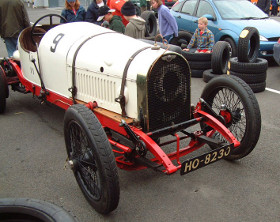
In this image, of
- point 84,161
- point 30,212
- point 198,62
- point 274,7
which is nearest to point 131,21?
point 198,62

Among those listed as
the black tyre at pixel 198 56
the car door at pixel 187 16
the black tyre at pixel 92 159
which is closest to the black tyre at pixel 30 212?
the black tyre at pixel 92 159

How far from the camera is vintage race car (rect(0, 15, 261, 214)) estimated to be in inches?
117

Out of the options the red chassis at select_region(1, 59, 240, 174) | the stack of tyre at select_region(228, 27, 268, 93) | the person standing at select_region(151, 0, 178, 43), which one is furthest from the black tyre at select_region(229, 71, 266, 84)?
the red chassis at select_region(1, 59, 240, 174)

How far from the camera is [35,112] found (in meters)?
5.81

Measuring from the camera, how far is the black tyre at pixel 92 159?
9.16 ft

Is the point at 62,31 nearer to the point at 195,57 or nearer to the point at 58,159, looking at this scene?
the point at 58,159

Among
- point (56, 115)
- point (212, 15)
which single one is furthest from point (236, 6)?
point (56, 115)

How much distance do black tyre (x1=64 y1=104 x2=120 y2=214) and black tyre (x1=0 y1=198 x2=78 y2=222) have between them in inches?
20.3

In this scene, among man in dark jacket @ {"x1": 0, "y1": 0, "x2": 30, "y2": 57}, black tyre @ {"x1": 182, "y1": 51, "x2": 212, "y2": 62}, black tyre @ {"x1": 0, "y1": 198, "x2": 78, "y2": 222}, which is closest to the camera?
black tyre @ {"x1": 0, "y1": 198, "x2": 78, "y2": 222}

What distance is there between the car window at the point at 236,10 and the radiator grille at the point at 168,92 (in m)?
5.87

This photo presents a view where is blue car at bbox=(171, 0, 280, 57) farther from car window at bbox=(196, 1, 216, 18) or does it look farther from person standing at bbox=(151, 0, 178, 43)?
person standing at bbox=(151, 0, 178, 43)

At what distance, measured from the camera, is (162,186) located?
3.55 meters

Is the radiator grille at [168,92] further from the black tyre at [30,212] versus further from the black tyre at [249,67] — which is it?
the black tyre at [249,67]

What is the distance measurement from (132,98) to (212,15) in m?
6.29
